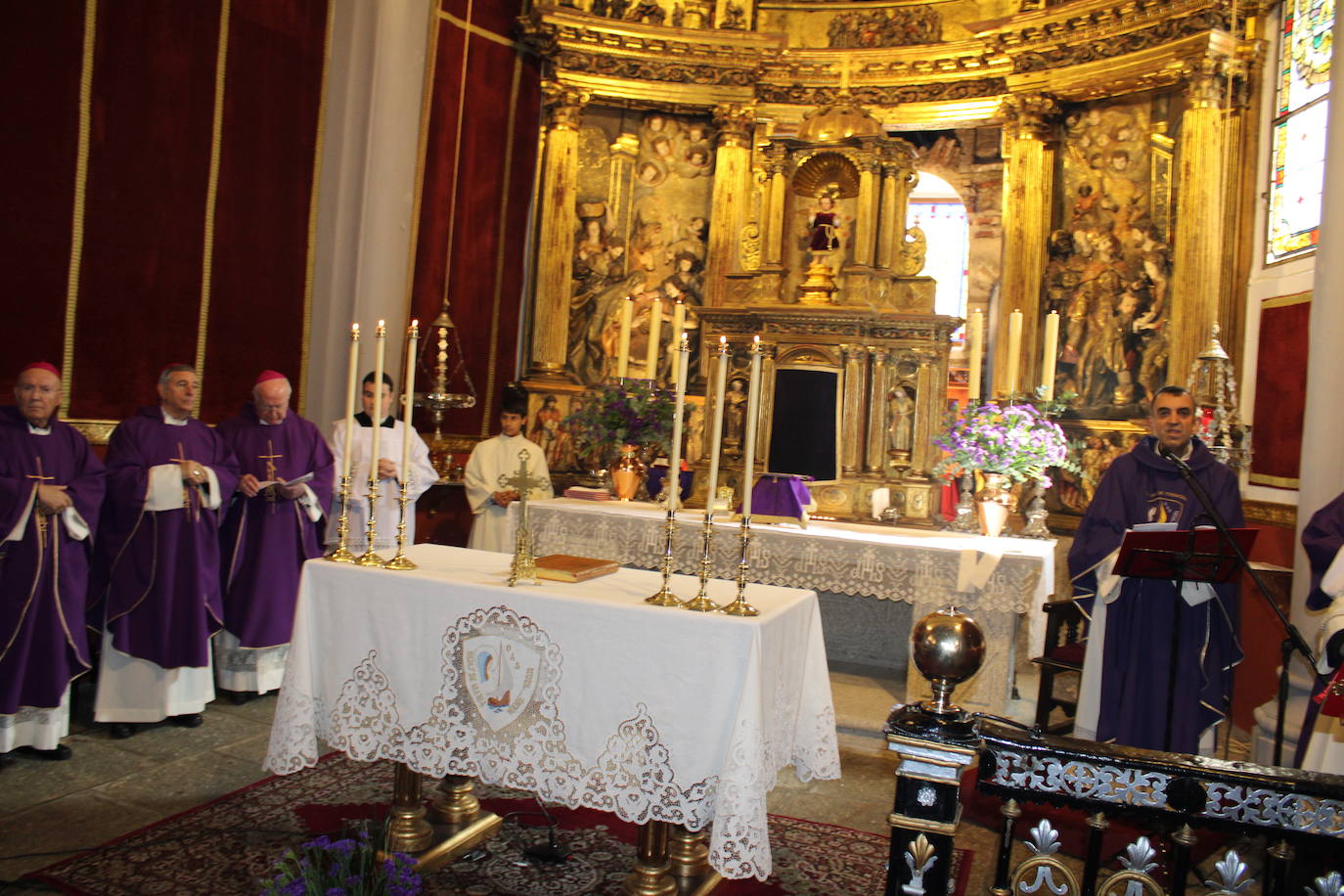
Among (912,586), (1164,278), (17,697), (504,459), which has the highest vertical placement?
(1164,278)

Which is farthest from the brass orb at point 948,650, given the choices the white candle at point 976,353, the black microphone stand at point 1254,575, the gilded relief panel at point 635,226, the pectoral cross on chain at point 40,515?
the gilded relief panel at point 635,226

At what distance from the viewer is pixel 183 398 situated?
6.09 m

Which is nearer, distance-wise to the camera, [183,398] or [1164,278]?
[183,398]

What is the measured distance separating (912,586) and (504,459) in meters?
3.75

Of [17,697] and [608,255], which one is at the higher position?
[608,255]

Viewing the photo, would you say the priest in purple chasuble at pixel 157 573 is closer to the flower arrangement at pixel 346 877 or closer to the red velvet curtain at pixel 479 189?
the flower arrangement at pixel 346 877

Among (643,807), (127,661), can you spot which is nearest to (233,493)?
(127,661)

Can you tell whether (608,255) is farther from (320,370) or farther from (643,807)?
(643,807)

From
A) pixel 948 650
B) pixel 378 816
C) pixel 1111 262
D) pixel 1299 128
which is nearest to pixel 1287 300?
pixel 1299 128

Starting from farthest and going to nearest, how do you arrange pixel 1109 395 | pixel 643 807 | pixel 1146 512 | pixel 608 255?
1. pixel 608 255
2. pixel 1109 395
3. pixel 1146 512
4. pixel 643 807

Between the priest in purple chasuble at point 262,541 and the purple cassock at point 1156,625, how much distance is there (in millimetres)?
4688

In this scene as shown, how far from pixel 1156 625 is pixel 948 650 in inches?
147

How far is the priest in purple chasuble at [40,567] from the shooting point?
16.9 feet

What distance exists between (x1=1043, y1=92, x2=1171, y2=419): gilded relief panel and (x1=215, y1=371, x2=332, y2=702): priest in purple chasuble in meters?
6.46
